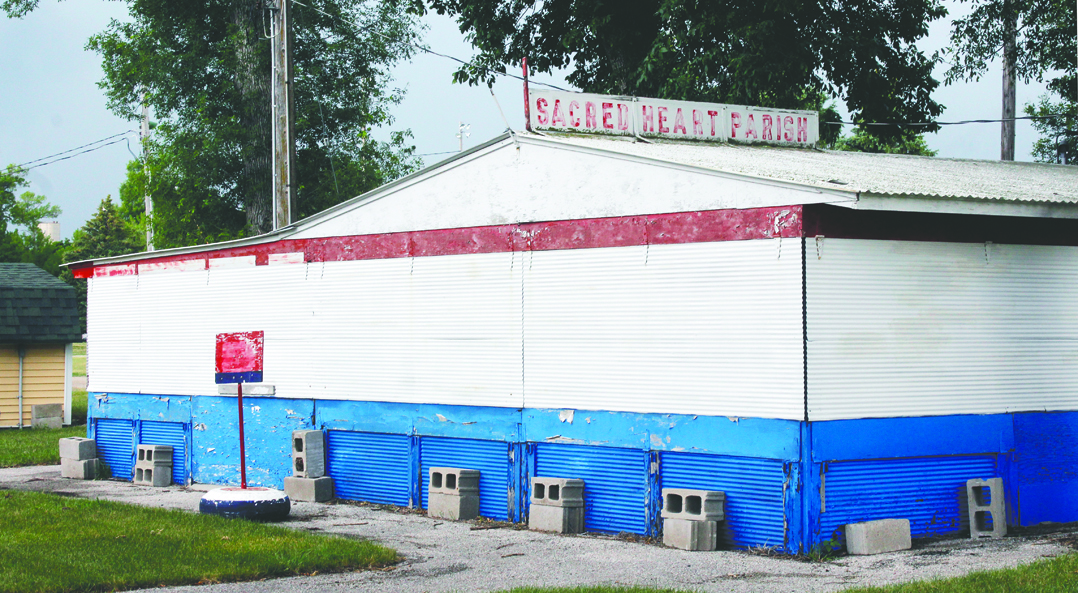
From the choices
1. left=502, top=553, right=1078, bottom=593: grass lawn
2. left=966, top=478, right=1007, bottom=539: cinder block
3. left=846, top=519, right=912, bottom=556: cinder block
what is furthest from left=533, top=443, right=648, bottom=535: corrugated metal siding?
left=966, top=478, right=1007, bottom=539: cinder block

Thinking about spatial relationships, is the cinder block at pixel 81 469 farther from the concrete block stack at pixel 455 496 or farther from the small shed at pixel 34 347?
the small shed at pixel 34 347

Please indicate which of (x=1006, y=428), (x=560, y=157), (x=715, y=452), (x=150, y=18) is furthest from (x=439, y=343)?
(x=150, y=18)

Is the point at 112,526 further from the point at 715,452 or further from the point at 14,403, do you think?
the point at 14,403

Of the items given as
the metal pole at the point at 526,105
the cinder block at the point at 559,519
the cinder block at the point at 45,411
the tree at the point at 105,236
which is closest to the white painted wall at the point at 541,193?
the metal pole at the point at 526,105

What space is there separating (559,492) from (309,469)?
13.6 feet

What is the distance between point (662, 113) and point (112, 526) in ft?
28.5

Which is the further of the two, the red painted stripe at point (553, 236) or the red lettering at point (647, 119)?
the red lettering at point (647, 119)

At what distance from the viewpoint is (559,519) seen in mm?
12461

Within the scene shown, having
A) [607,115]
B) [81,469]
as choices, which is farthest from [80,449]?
[607,115]

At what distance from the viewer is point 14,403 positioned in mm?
26953

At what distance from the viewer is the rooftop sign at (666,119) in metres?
15.0

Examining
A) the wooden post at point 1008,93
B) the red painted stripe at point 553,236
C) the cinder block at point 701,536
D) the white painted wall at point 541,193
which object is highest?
the wooden post at point 1008,93

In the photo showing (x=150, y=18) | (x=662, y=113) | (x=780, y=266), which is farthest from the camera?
(x=150, y=18)

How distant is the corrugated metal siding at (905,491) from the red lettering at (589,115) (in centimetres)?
616
